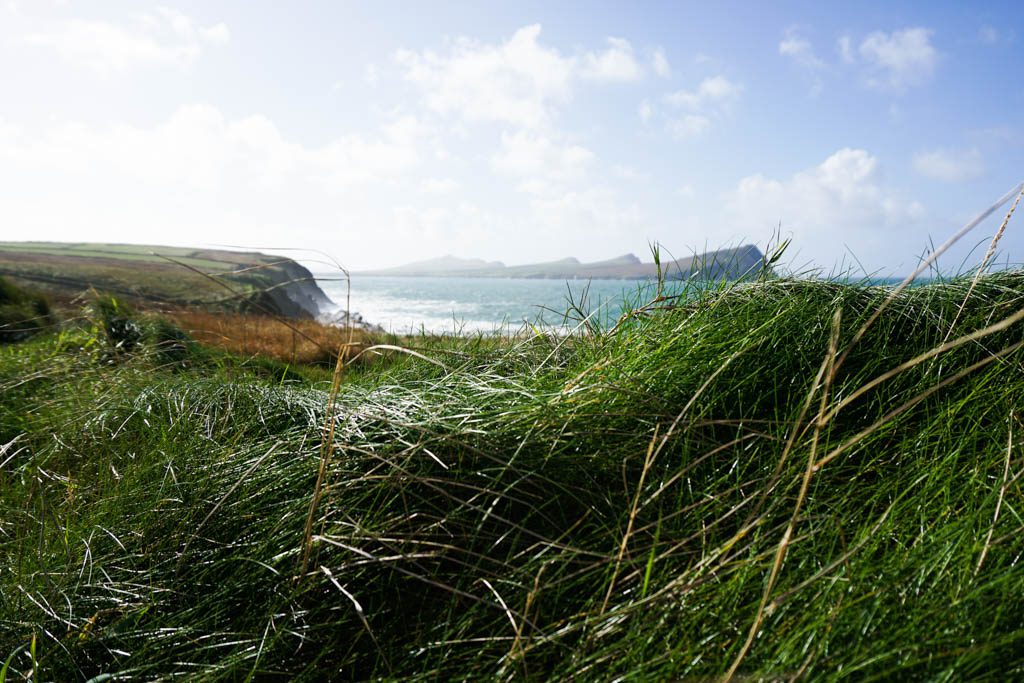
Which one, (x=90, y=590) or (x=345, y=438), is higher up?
(x=345, y=438)

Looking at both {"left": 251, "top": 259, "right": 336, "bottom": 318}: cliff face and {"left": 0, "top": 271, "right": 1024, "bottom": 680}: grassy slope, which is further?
{"left": 251, "top": 259, "right": 336, "bottom": 318}: cliff face

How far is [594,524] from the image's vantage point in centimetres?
155

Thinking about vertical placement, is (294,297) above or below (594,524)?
below

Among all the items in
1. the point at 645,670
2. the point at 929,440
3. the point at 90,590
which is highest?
the point at 929,440

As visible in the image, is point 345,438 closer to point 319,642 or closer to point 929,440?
point 319,642

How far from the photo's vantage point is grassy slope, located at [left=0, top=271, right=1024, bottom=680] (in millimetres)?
1194

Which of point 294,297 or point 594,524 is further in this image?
point 294,297

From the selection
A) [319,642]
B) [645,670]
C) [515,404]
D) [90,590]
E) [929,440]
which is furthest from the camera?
[515,404]

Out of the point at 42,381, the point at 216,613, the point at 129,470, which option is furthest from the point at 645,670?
the point at 42,381

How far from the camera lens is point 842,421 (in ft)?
5.86

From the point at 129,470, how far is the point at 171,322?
12.1 ft

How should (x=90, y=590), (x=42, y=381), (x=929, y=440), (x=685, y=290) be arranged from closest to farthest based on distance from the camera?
(x=90, y=590)
(x=929, y=440)
(x=685, y=290)
(x=42, y=381)

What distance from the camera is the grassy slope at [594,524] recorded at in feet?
3.92

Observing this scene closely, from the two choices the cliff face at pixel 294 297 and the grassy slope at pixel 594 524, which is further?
the cliff face at pixel 294 297
